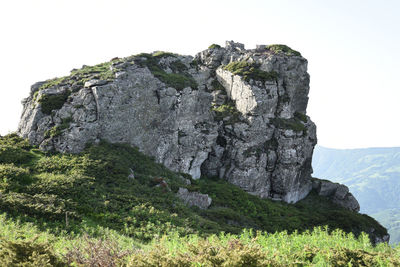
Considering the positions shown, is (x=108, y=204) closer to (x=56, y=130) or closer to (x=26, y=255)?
(x=26, y=255)

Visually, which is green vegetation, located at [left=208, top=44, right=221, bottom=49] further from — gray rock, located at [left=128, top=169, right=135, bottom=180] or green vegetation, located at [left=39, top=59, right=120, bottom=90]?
gray rock, located at [left=128, top=169, right=135, bottom=180]

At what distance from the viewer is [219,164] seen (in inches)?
1981

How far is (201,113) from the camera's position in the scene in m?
48.8

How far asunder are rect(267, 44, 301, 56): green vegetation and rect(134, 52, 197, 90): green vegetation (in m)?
21.9

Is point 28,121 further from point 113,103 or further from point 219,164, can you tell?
point 219,164

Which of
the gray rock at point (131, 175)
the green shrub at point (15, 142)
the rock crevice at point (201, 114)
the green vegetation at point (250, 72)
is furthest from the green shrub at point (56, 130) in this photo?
the green vegetation at point (250, 72)

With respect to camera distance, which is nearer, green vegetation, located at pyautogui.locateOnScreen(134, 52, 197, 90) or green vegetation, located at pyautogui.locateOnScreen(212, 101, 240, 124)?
green vegetation, located at pyautogui.locateOnScreen(134, 52, 197, 90)

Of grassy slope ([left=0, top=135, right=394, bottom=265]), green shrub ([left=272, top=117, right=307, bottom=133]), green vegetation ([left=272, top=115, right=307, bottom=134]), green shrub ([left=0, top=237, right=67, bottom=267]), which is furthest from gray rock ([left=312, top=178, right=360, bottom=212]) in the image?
green shrub ([left=0, top=237, right=67, bottom=267])

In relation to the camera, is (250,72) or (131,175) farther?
(250,72)

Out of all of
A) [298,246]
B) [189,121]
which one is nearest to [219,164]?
[189,121]

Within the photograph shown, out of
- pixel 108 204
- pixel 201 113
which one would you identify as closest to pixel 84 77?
pixel 201 113

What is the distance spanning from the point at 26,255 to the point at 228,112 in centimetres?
4568

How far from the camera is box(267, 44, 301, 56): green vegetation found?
60.1 m

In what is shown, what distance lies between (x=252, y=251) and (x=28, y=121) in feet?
125
